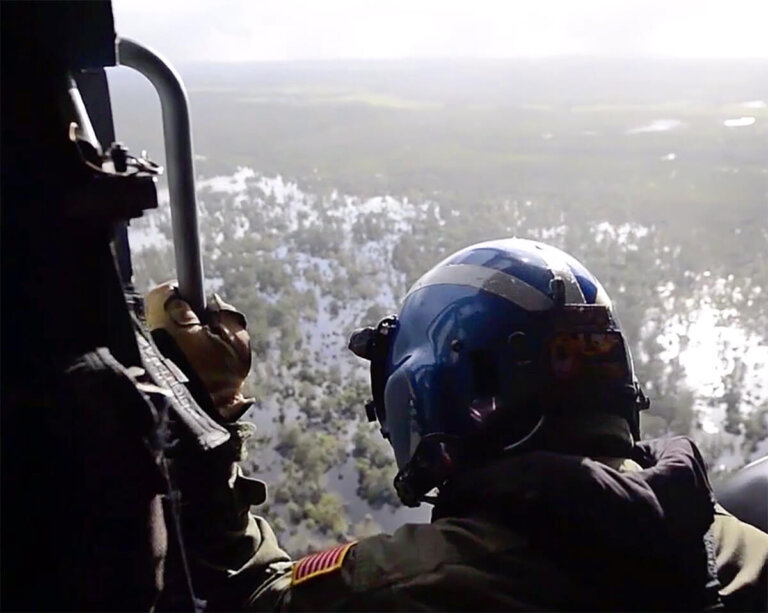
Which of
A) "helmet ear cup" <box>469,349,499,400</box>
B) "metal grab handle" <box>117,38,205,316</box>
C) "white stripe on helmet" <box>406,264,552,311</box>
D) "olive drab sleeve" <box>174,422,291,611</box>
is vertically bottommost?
"olive drab sleeve" <box>174,422,291,611</box>

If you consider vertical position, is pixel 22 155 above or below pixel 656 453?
above

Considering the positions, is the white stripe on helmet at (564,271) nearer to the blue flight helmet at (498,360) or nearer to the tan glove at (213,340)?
the blue flight helmet at (498,360)

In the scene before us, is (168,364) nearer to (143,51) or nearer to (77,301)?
(77,301)

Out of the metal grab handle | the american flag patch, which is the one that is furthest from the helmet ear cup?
the metal grab handle

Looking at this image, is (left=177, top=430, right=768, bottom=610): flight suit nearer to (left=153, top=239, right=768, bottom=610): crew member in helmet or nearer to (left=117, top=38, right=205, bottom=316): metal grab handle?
(left=153, top=239, right=768, bottom=610): crew member in helmet

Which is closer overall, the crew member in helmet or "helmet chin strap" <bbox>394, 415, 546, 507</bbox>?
the crew member in helmet

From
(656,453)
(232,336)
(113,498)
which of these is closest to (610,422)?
(656,453)

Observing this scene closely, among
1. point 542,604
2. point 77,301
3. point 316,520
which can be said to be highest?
point 77,301
